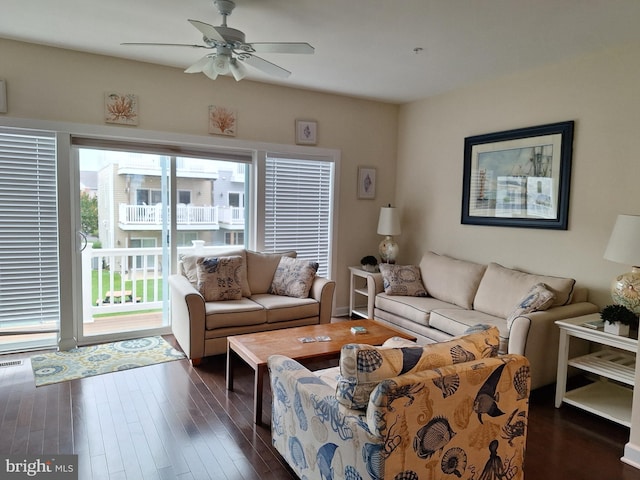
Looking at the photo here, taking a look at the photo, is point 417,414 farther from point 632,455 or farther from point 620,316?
point 620,316

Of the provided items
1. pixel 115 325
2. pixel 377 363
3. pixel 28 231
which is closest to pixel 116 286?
pixel 115 325

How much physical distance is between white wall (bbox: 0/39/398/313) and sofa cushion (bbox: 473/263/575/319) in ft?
6.03

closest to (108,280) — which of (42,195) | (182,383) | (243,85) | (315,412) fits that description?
(42,195)

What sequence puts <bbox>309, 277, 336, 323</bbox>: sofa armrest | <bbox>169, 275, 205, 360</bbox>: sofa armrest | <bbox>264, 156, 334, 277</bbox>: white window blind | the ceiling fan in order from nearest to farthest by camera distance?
1. the ceiling fan
2. <bbox>169, 275, 205, 360</bbox>: sofa armrest
3. <bbox>309, 277, 336, 323</bbox>: sofa armrest
4. <bbox>264, 156, 334, 277</bbox>: white window blind

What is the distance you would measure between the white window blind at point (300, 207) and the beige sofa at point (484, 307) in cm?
94

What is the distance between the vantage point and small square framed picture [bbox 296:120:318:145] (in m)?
4.88

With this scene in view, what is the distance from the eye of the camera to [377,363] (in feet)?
5.40

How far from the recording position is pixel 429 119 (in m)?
5.04

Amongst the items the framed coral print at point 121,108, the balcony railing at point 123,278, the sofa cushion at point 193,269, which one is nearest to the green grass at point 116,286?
the balcony railing at point 123,278

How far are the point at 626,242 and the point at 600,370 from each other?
0.89m

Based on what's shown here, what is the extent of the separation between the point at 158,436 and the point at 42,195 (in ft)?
8.13

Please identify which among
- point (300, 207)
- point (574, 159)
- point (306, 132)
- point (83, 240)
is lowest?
point (83, 240)

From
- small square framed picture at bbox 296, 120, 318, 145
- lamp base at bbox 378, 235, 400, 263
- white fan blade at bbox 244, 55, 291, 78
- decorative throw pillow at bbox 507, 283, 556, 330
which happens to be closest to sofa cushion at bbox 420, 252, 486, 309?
lamp base at bbox 378, 235, 400, 263

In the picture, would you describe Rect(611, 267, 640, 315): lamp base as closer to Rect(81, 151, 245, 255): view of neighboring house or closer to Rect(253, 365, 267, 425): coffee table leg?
Rect(253, 365, 267, 425): coffee table leg
